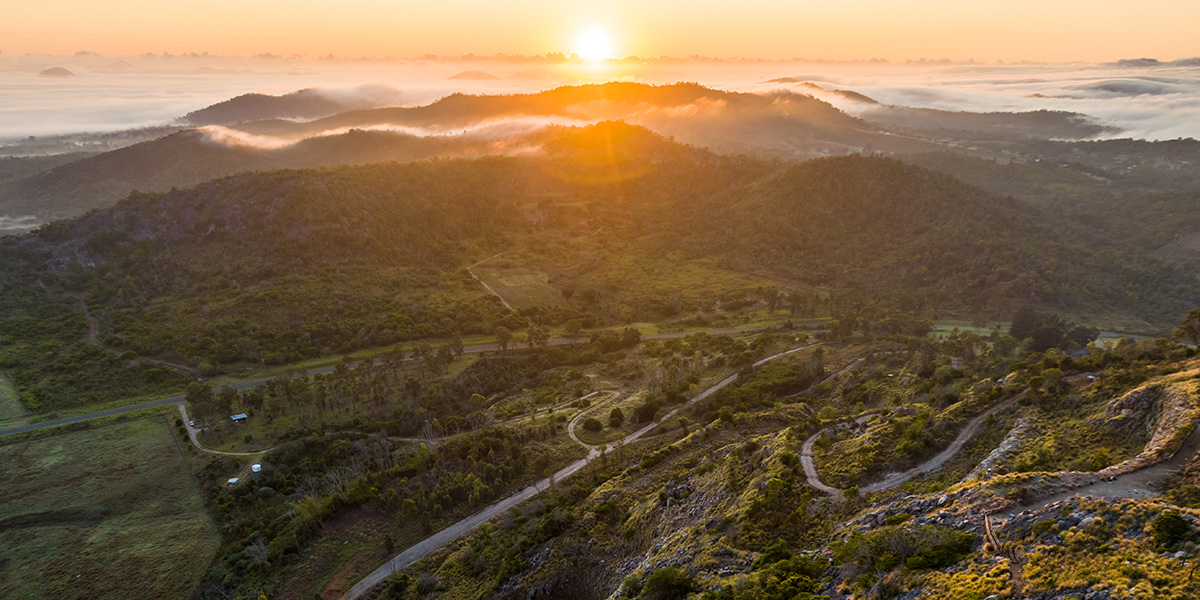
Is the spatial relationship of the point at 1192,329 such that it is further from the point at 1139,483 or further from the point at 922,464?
the point at 1139,483

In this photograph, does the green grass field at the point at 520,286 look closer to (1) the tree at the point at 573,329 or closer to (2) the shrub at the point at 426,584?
(1) the tree at the point at 573,329

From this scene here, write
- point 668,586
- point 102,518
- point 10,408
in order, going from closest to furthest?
1. point 668,586
2. point 102,518
3. point 10,408

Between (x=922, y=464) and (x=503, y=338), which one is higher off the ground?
(x=922, y=464)

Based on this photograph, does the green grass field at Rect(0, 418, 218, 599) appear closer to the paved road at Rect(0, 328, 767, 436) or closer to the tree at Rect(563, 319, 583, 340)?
the paved road at Rect(0, 328, 767, 436)

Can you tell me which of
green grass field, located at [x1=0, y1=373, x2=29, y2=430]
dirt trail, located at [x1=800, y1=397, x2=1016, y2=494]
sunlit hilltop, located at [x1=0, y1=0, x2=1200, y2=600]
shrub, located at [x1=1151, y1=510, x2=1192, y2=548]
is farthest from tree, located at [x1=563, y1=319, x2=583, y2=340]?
shrub, located at [x1=1151, y1=510, x2=1192, y2=548]

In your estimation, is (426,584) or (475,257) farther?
(475,257)

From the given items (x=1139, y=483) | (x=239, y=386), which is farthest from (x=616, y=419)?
(x=239, y=386)
